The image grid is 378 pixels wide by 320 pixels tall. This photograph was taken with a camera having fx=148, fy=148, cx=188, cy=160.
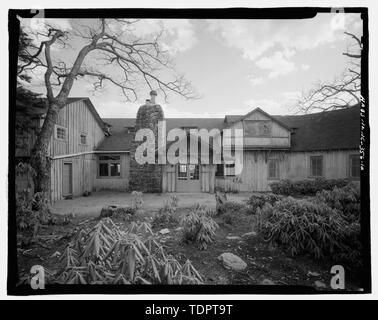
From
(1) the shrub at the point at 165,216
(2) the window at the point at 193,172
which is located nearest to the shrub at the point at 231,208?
(1) the shrub at the point at 165,216

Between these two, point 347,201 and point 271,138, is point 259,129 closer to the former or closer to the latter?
point 271,138

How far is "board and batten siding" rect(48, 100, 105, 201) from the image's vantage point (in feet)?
8.93

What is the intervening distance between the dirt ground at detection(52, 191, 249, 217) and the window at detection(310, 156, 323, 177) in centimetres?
118

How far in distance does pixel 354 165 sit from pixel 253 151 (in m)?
1.51

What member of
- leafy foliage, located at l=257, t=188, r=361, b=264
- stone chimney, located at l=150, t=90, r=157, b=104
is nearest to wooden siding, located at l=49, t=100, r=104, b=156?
stone chimney, located at l=150, t=90, r=157, b=104

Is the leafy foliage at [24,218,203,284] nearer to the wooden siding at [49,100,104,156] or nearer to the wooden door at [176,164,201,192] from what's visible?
the wooden siding at [49,100,104,156]

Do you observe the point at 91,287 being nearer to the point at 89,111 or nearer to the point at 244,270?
the point at 244,270

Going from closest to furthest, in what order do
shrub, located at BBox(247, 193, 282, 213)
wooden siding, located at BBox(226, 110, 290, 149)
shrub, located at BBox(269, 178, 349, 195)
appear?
shrub, located at BBox(269, 178, 349, 195) → shrub, located at BBox(247, 193, 282, 213) → wooden siding, located at BBox(226, 110, 290, 149)

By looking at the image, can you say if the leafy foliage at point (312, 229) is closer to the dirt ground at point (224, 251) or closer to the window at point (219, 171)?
the dirt ground at point (224, 251)

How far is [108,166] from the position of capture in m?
3.44

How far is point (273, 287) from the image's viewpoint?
1.79 metres

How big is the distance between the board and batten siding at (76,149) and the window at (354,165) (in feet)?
14.1

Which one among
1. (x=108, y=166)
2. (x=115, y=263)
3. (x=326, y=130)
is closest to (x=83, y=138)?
(x=108, y=166)

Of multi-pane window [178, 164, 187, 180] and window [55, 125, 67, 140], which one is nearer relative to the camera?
window [55, 125, 67, 140]
